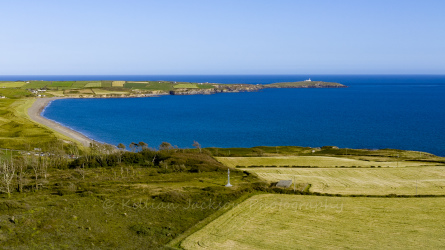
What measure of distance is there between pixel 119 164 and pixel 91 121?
72.9 metres

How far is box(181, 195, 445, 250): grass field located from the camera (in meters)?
25.6

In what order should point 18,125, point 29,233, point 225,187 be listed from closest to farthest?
1. point 29,233
2. point 225,187
3. point 18,125

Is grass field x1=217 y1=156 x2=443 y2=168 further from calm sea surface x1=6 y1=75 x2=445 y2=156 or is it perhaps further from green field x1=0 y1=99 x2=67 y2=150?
green field x1=0 y1=99 x2=67 y2=150

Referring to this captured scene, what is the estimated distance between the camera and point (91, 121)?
11981cm

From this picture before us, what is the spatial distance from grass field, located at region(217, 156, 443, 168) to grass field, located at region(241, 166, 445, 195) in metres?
3.84

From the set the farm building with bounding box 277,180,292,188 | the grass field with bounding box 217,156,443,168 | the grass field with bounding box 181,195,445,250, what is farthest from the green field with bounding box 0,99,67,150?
the grass field with bounding box 181,195,445,250

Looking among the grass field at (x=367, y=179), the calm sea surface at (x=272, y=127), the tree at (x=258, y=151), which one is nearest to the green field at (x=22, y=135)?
the calm sea surface at (x=272, y=127)

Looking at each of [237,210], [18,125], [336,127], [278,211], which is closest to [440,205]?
[278,211]

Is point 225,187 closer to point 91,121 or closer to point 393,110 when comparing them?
point 91,121

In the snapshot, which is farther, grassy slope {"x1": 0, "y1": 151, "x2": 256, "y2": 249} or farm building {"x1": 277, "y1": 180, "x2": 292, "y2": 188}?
farm building {"x1": 277, "y1": 180, "x2": 292, "y2": 188}

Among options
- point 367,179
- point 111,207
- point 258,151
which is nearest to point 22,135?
point 258,151

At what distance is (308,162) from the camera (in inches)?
2258

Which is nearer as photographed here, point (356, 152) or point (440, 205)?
point (440, 205)

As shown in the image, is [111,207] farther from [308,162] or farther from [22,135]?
[22,135]
